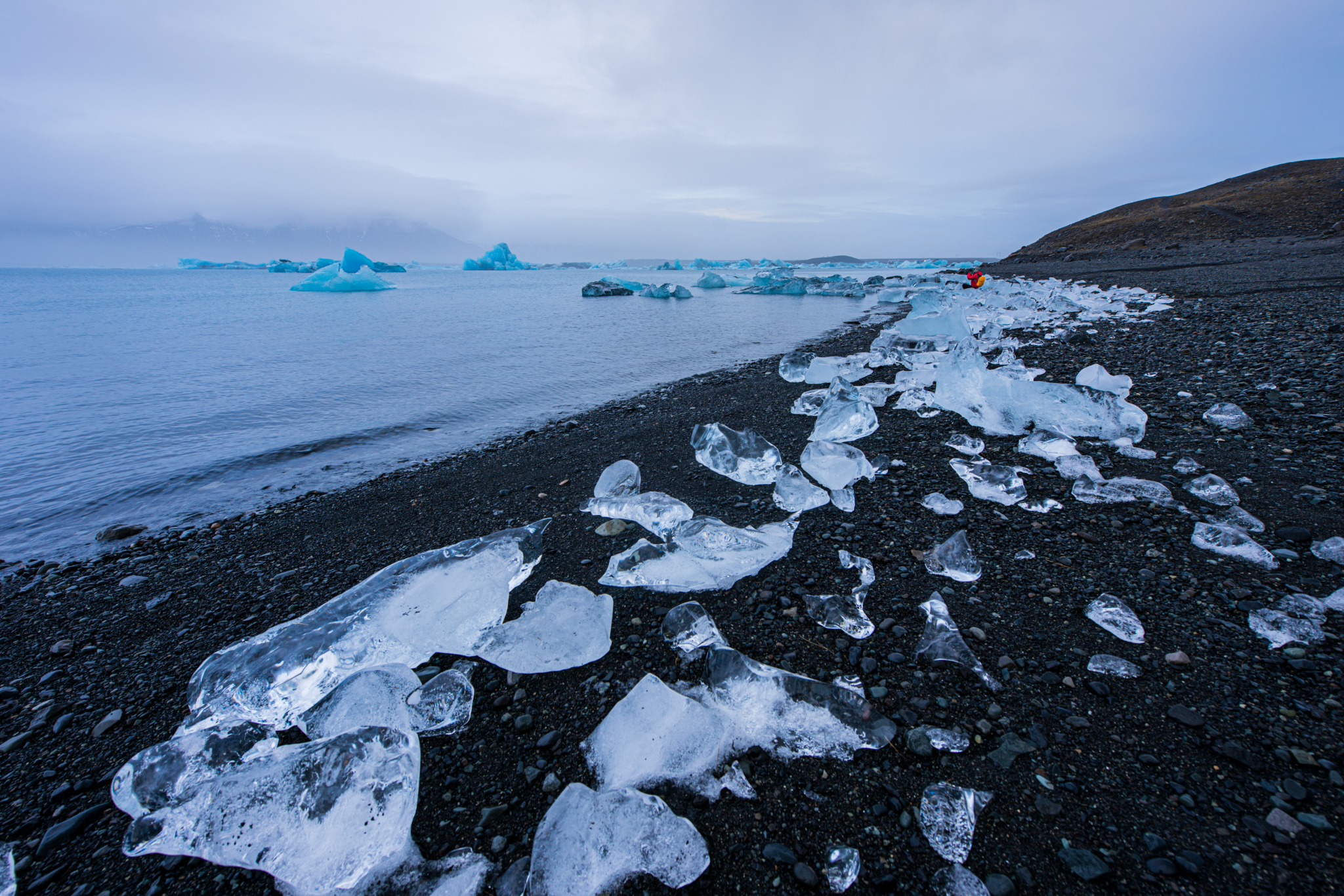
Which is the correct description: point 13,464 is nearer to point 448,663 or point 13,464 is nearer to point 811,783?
point 448,663

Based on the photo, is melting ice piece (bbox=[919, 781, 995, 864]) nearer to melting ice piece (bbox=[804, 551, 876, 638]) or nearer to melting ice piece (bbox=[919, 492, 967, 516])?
melting ice piece (bbox=[804, 551, 876, 638])

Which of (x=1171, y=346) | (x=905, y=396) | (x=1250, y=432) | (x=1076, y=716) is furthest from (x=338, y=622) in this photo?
(x=1171, y=346)

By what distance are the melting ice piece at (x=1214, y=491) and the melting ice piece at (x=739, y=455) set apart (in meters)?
2.23

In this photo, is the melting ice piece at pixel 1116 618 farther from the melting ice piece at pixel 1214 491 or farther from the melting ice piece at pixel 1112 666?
the melting ice piece at pixel 1214 491

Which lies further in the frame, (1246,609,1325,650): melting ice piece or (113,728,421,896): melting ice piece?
(1246,609,1325,650): melting ice piece

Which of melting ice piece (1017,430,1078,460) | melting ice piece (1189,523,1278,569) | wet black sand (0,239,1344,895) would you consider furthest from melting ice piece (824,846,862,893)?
melting ice piece (1017,430,1078,460)

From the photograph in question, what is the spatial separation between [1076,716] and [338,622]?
2856mm

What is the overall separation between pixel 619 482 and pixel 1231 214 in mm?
37126

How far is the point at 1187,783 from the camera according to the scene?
4.30ft

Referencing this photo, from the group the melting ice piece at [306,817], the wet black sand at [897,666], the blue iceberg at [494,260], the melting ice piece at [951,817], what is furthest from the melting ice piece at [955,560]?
the blue iceberg at [494,260]

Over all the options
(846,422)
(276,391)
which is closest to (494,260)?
(276,391)

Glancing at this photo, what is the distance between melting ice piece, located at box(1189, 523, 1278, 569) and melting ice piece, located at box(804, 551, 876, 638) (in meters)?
1.47

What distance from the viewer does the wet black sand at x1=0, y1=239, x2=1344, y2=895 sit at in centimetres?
127

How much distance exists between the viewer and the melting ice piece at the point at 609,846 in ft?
4.13
